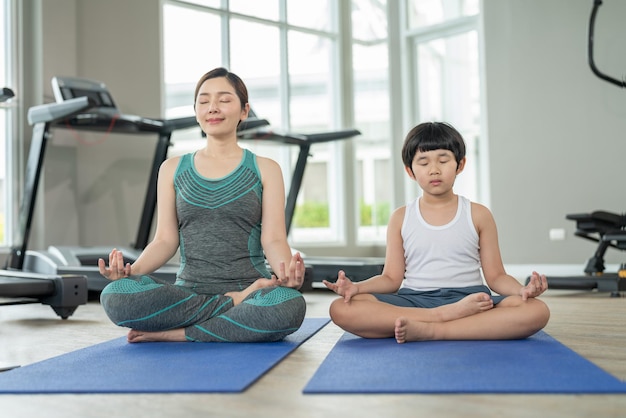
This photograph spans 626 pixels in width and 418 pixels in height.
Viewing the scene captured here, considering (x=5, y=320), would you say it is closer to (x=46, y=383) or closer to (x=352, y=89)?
(x=46, y=383)

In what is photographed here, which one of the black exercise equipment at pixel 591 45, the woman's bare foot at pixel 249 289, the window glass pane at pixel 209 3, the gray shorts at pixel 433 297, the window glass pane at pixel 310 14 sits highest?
the window glass pane at pixel 310 14

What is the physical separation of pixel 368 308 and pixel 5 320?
1829mm

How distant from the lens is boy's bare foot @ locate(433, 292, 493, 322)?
202cm

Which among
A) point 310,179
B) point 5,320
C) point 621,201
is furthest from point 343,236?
point 5,320

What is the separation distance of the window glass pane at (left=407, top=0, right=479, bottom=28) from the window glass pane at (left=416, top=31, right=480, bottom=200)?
196mm

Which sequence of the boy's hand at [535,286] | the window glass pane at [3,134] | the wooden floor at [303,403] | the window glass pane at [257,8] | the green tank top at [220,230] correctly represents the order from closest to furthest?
the wooden floor at [303,403], the boy's hand at [535,286], the green tank top at [220,230], the window glass pane at [3,134], the window glass pane at [257,8]

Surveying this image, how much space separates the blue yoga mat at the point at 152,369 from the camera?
1.48 meters

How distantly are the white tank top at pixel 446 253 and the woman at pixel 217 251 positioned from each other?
1.28ft

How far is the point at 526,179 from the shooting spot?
240 inches

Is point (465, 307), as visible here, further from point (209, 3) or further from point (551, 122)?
point (209, 3)

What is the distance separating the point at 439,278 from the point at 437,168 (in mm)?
333

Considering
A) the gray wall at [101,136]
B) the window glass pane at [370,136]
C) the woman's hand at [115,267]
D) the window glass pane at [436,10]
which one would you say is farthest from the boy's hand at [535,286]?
the window glass pane at [370,136]

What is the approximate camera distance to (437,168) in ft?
7.11

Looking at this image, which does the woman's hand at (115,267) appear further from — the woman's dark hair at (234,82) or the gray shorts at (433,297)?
the gray shorts at (433,297)
